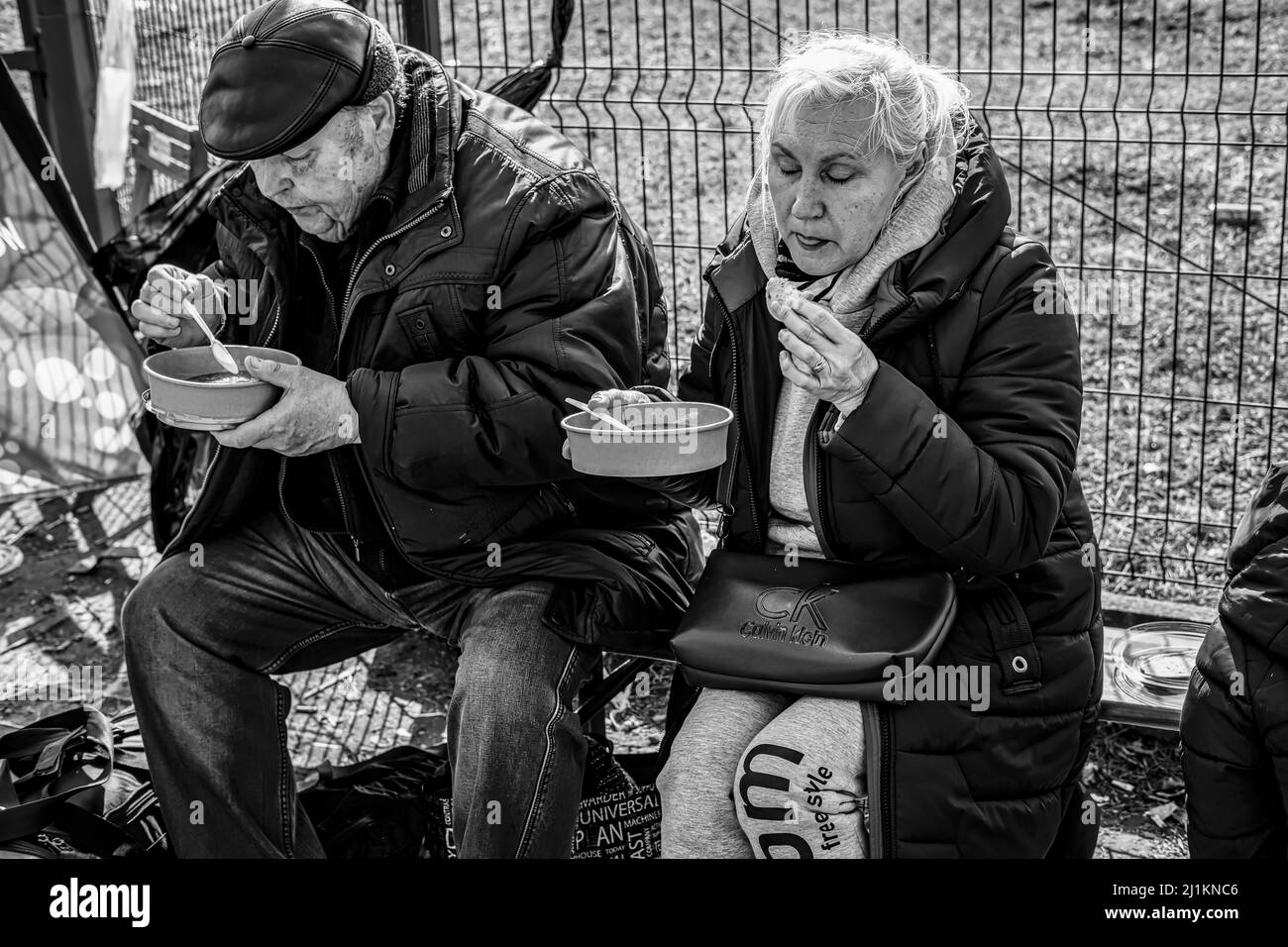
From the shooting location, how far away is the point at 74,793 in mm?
3047

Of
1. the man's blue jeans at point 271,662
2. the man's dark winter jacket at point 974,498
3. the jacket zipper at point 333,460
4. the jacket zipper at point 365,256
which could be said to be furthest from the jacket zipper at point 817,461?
the jacket zipper at point 333,460

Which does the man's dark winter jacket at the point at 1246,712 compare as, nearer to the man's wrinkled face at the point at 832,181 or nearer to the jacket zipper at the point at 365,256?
the man's wrinkled face at the point at 832,181

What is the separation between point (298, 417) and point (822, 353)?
3.36 ft

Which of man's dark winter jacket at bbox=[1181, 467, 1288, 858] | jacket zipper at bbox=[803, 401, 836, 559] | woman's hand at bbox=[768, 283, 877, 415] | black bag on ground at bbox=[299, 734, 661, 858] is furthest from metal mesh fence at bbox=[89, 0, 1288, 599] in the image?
black bag on ground at bbox=[299, 734, 661, 858]

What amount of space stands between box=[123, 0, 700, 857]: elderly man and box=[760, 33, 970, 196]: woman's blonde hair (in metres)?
0.54

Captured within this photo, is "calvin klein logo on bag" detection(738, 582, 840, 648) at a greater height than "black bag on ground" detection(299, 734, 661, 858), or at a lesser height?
greater

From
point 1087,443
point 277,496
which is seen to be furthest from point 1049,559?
point 1087,443

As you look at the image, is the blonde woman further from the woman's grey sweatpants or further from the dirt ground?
the dirt ground

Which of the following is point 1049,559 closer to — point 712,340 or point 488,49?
point 712,340

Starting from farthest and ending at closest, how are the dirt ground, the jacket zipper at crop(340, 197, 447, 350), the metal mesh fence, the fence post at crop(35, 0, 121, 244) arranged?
the fence post at crop(35, 0, 121, 244), the metal mesh fence, the dirt ground, the jacket zipper at crop(340, 197, 447, 350)

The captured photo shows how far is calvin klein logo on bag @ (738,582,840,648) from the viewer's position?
2500mm

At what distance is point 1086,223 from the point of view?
22.5 feet

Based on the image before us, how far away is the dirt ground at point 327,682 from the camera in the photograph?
140 inches
